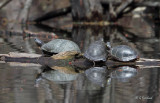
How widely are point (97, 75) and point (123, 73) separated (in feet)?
1.98

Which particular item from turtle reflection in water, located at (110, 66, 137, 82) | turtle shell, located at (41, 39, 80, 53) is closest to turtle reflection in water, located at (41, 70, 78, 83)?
turtle reflection in water, located at (110, 66, 137, 82)

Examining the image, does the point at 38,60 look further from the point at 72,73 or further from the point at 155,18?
the point at 155,18

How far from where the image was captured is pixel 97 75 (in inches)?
334

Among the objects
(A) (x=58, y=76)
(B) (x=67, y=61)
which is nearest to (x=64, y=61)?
(B) (x=67, y=61)

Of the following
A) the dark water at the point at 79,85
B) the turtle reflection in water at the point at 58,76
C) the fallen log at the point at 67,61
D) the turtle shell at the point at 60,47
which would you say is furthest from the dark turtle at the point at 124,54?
the turtle reflection in water at the point at 58,76

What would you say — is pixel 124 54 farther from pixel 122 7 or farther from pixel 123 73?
pixel 122 7

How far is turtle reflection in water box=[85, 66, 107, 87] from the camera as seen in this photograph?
7.82 m

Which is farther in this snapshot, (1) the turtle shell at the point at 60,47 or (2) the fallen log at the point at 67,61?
(1) the turtle shell at the point at 60,47

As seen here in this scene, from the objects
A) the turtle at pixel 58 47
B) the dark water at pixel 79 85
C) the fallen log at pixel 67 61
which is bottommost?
the dark water at pixel 79 85

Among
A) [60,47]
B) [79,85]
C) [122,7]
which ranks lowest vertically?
[79,85]

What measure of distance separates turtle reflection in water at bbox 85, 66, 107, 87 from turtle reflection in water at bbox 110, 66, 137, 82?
0.71 ft

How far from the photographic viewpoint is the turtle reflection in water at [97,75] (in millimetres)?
7820

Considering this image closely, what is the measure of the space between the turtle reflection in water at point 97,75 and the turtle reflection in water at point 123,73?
8.5 inches

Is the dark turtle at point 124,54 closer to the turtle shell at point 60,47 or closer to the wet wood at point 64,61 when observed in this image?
the wet wood at point 64,61
